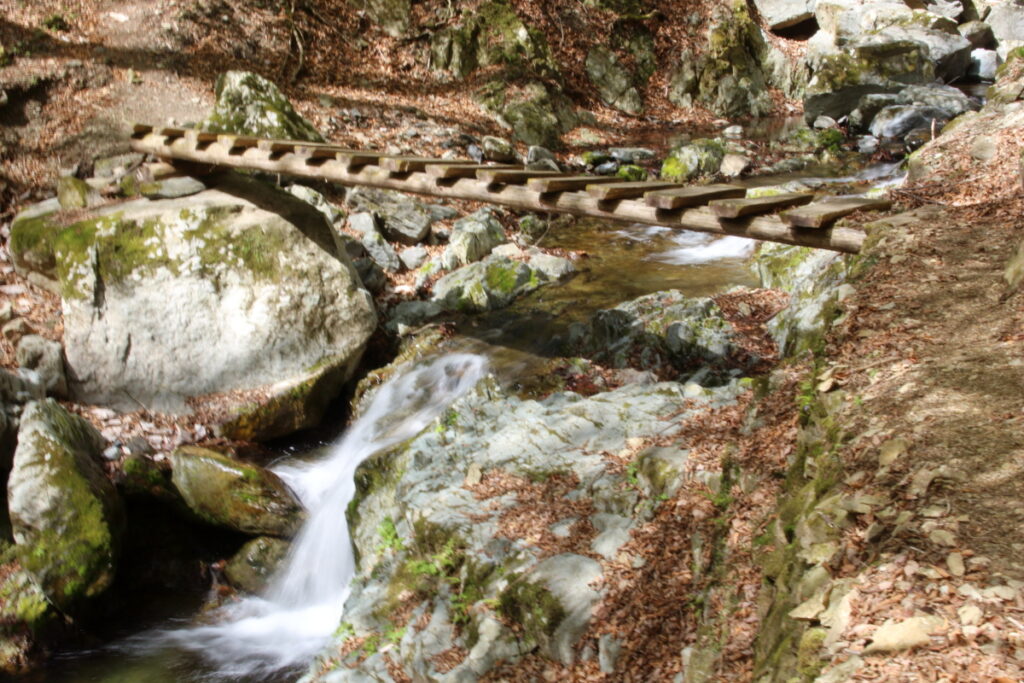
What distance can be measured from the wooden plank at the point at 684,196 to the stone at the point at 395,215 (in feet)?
18.3

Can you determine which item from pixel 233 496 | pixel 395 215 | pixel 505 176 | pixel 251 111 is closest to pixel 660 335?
pixel 505 176

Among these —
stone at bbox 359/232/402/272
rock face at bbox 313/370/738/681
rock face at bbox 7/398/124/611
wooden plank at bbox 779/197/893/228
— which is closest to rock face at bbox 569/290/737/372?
rock face at bbox 313/370/738/681

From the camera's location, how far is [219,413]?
728 centimetres

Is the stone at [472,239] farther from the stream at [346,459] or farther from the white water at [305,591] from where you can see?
the white water at [305,591]

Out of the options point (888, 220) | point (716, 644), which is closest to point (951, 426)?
point (716, 644)

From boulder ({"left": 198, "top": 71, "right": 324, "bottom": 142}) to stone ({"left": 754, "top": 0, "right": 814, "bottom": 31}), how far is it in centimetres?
1818

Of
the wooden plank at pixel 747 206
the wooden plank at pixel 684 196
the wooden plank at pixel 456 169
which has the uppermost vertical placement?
the wooden plank at pixel 456 169

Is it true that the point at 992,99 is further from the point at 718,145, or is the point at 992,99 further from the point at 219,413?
the point at 219,413

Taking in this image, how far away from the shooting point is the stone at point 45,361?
696 cm

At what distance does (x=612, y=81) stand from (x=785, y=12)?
8.26m

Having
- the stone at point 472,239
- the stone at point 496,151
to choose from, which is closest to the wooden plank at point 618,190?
the stone at point 472,239

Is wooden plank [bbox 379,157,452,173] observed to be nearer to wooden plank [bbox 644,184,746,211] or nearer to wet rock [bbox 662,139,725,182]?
wooden plank [bbox 644,184,746,211]

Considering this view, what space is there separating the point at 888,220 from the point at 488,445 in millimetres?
3283

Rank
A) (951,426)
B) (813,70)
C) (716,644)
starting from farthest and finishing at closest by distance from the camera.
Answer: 1. (813,70)
2. (716,644)
3. (951,426)
